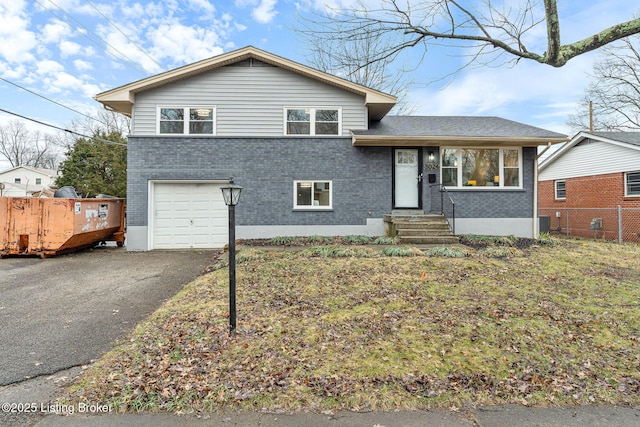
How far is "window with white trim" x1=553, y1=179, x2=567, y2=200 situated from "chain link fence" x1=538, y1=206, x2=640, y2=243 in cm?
89

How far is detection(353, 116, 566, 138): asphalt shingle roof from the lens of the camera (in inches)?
427

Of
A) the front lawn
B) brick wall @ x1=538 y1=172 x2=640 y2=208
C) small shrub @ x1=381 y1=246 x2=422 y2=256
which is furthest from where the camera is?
brick wall @ x1=538 y1=172 x2=640 y2=208

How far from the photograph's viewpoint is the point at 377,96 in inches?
422

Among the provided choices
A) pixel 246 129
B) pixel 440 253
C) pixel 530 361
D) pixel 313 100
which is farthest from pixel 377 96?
pixel 530 361

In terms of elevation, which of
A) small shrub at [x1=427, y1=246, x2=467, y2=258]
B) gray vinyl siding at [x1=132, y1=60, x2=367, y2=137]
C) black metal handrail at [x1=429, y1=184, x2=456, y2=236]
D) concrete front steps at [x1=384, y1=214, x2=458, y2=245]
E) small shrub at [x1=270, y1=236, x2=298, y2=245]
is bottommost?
small shrub at [x1=427, y1=246, x2=467, y2=258]

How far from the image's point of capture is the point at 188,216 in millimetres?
10984

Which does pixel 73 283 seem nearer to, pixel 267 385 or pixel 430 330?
pixel 267 385

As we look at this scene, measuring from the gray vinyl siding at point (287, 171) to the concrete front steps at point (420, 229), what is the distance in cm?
82

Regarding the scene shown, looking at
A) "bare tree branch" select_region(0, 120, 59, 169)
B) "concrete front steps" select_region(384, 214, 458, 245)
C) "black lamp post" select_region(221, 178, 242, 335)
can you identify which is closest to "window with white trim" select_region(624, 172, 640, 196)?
"concrete front steps" select_region(384, 214, 458, 245)

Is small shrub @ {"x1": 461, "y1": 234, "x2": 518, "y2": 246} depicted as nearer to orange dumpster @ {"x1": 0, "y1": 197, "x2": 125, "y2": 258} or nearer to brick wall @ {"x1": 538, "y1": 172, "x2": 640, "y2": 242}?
brick wall @ {"x1": 538, "y1": 172, "x2": 640, "y2": 242}

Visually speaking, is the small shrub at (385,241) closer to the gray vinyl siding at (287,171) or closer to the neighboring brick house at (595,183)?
the gray vinyl siding at (287,171)

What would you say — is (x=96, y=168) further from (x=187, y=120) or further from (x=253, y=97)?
(x=253, y=97)

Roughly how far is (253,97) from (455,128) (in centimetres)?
732

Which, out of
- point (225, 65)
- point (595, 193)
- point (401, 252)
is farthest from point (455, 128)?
point (595, 193)
